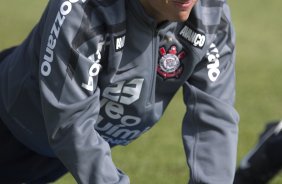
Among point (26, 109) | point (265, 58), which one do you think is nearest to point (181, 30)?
point (26, 109)

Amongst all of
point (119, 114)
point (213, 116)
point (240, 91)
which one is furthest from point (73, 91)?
point (240, 91)

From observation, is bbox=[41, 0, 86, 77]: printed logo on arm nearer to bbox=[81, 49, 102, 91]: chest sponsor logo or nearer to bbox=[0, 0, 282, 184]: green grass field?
bbox=[81, 49, 102, 91]: chest sponsor logo

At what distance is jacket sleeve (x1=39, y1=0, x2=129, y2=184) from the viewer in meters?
3.06

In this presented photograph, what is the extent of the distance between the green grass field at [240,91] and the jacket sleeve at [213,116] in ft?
5.23

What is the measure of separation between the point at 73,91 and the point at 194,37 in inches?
20.2

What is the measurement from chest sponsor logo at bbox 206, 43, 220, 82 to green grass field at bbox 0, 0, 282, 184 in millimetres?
1725

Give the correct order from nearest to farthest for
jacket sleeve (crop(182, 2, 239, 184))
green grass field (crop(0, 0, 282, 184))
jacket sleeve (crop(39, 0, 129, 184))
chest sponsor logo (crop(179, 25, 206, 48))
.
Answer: jacket sleeve (crop(39, 0, 129, 184))
chest sponsor logo (crop(179, 25, 206, 48))
jacket sleeve (crop(182, 2, 239, 184))
green grass field (crop(0, 0, 282, 184))

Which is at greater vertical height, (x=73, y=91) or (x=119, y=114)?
(x=73, y=91)

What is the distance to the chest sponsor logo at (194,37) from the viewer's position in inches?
131

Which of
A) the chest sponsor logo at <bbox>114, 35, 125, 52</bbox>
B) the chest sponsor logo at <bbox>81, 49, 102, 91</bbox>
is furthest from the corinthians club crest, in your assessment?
the chest sponsor logo at <bbox>81, 49, 102, 91</bbox>

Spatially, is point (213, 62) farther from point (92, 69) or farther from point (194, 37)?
point (92, 69)

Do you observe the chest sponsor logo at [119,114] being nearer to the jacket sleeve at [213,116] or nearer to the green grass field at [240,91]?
the jacket sleeve at [213,116]

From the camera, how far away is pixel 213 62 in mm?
3436

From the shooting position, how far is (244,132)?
19.9 feet
